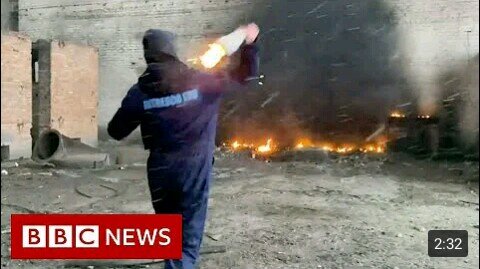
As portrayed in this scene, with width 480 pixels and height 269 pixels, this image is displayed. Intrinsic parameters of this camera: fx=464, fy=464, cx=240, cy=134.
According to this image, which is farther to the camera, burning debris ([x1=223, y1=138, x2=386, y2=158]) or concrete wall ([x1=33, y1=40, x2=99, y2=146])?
burning debris ([x1=223, y1=138, x2=386, y2=158])

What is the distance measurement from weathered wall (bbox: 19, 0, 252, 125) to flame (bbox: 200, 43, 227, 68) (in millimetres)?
38

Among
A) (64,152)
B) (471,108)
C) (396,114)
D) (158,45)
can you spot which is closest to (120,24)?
(158,45)

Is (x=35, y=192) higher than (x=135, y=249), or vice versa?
(x=35, y=192)

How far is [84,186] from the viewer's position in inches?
63.8

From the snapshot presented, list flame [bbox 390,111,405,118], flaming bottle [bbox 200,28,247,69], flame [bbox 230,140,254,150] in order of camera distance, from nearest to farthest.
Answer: flaming bottle [bbox 200,28,247,69]
flame [bbox 230,140,254,150]
flame [bbox 390,111,405,118]

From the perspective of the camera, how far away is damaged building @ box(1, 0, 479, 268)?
139 cm

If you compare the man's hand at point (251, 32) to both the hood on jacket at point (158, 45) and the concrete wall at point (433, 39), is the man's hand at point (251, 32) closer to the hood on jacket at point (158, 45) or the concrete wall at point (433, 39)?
the hood on jacket at point (158, 45)

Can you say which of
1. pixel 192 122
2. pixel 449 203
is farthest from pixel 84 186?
pixel 449 203

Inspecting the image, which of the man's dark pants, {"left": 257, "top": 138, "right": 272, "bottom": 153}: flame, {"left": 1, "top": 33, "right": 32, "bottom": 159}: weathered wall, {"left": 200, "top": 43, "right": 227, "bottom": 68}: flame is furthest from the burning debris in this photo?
{"left": 1, "top": 33, "right": 32, "bottom": 159}: weathered wall

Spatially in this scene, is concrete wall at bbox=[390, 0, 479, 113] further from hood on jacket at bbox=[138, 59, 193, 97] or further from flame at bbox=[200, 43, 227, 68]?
hood on jacket at bbox=[138, 59, 193, 97]

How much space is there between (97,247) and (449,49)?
1299 mm

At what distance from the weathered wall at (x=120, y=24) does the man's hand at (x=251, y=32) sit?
0.13ft

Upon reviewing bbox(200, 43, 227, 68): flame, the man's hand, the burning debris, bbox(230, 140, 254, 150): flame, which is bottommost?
the burning debris

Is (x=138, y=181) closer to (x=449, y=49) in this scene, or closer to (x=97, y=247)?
(x=97, y=247)
